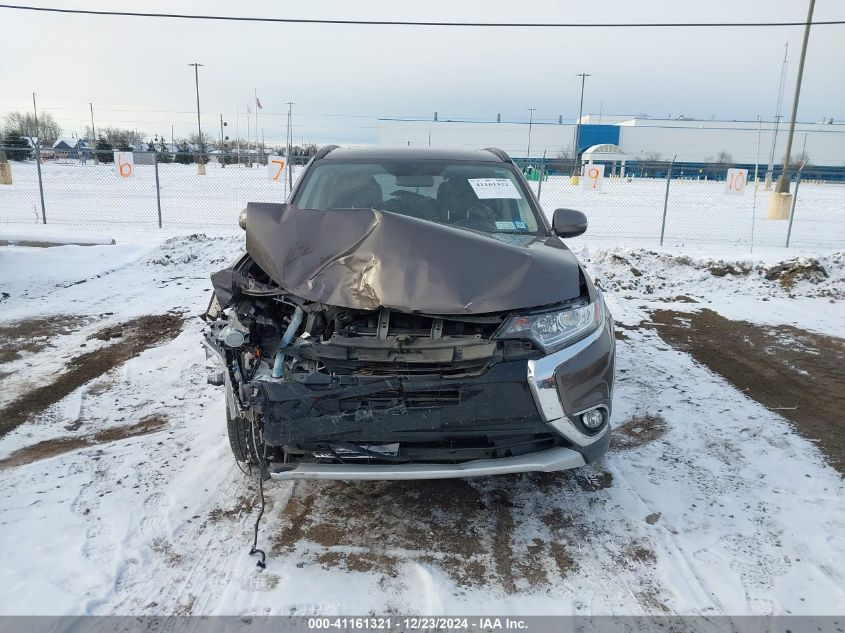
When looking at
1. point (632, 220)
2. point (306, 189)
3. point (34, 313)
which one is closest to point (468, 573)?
point (306, 189)

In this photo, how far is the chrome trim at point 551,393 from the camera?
9.01 ft

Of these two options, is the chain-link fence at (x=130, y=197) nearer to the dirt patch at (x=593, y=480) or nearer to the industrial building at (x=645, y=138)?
the dirt patch at (x=593, y=480)

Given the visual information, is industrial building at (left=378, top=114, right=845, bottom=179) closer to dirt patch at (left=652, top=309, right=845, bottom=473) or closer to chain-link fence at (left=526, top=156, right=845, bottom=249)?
chain-link fence at (left=526, top=156, right=845, bottom=249)

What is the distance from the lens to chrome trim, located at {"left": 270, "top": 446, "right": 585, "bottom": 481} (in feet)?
8.77

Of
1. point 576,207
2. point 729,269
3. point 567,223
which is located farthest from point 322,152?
point 576,207

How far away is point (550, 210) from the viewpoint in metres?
20.5

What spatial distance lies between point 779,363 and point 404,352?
14.9ft

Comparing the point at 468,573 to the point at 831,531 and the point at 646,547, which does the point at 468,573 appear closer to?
the point at 646,547

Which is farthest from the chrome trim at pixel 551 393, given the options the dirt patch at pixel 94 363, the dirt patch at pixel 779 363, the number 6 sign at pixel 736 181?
the number 6 sign at pixel 736 181

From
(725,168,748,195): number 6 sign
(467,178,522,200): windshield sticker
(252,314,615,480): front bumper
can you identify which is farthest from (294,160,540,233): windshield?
(725,168,748,195): number 6 sign

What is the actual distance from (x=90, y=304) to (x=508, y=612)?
6.66m

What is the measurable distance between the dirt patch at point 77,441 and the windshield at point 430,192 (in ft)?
6.05

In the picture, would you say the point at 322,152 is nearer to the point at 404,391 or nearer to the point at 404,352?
the point at 404,352

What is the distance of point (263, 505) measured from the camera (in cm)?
296
